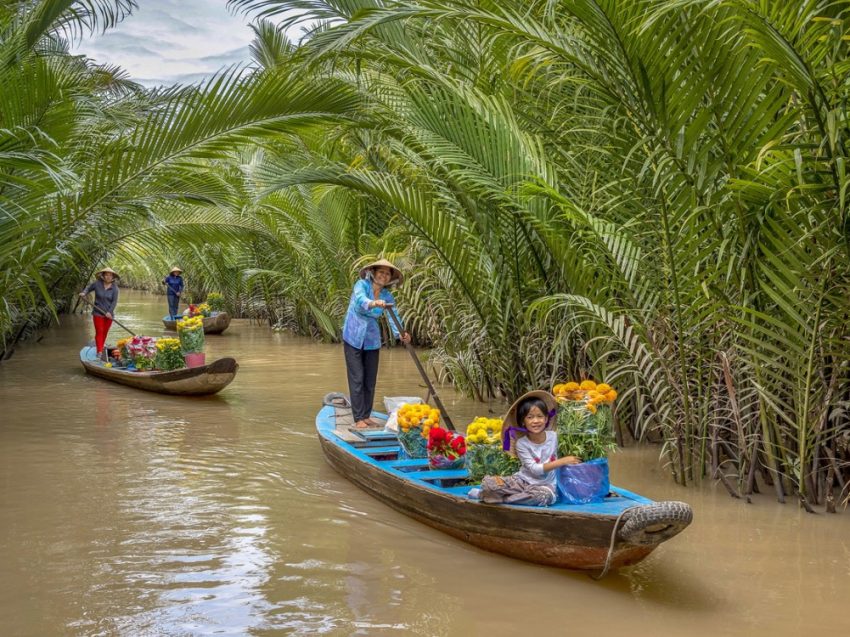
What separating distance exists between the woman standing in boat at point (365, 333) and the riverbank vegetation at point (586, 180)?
2.23 feet

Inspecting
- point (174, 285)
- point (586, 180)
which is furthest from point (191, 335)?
point (174, 285)

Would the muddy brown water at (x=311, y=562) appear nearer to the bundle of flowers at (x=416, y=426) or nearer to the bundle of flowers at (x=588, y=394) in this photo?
the bundle of flowers at (x=416, y=426)

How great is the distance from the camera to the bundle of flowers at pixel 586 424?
4914mm

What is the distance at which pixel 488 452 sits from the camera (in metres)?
5.21

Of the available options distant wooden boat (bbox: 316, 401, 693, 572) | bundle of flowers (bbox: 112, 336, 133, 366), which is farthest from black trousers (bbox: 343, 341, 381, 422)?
bundle of flowers (bbox: 112, 336, 133, 366)

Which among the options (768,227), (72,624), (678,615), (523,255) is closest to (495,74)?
(523,255)

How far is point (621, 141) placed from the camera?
6.32m

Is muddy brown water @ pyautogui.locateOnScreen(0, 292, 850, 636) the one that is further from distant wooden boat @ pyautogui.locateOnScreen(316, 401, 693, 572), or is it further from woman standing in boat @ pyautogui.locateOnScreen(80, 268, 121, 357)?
woman standing in boat @ pyautogui.locateOnScreen(80, 268, 121, 357)

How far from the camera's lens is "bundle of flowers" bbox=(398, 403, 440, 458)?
20.9 feet

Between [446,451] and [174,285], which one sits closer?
[446,451]

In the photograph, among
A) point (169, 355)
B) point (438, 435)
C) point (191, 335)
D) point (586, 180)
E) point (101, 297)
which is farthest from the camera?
point (101, 297)

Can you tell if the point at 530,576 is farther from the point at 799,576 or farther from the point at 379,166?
the point at 379,166

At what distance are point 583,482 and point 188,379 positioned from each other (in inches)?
287

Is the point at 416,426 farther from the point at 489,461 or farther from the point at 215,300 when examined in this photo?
the point at 215,300
